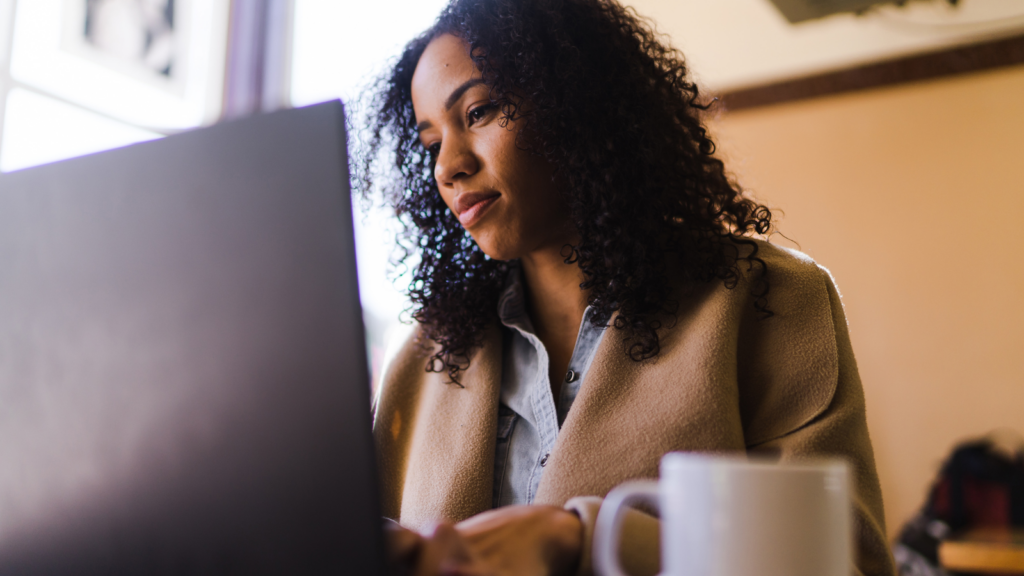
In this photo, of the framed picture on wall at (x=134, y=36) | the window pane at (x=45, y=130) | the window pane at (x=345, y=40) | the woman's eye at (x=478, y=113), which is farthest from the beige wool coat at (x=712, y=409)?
the framed picture on wall at (x=134, y=36)

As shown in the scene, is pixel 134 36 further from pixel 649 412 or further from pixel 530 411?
pixel 649 412

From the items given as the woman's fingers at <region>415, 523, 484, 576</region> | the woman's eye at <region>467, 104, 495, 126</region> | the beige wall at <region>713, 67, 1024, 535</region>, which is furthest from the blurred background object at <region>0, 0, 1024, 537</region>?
the woman's fingers at <region>415, 523, 484, 576</region>

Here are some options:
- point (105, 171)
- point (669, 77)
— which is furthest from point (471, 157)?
point (105, 171)

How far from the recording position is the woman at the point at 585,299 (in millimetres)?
736

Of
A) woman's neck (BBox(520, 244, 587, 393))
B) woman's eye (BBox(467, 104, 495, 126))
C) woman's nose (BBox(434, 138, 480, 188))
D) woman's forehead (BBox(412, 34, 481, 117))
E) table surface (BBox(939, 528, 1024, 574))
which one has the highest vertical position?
woman's forehead (BBox(412, 34, 481, 117))

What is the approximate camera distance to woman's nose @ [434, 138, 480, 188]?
0.93 metres

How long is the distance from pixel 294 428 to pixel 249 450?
3 centimetres

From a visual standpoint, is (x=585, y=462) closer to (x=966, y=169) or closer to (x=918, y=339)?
(x=918, y=339)

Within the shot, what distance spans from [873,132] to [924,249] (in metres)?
0.45

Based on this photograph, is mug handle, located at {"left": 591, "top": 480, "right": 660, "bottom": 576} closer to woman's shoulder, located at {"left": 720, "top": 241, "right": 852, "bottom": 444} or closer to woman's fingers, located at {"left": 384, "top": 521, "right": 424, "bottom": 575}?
woman's fingers, located at {"left": 384, "top": 521, "right": 424, "bottom": 575}

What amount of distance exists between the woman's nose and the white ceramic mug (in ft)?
2.02

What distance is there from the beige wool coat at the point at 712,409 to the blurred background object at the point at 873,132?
93 centimetres

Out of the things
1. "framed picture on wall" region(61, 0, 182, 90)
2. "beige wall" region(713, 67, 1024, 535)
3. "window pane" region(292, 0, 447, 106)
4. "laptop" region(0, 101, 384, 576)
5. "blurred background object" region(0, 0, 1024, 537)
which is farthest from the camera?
"beige wall" region(713, 67, 1024, 535)

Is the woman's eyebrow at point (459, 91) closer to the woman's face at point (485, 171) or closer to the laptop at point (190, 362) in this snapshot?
the woman's face at point (485, 171)
